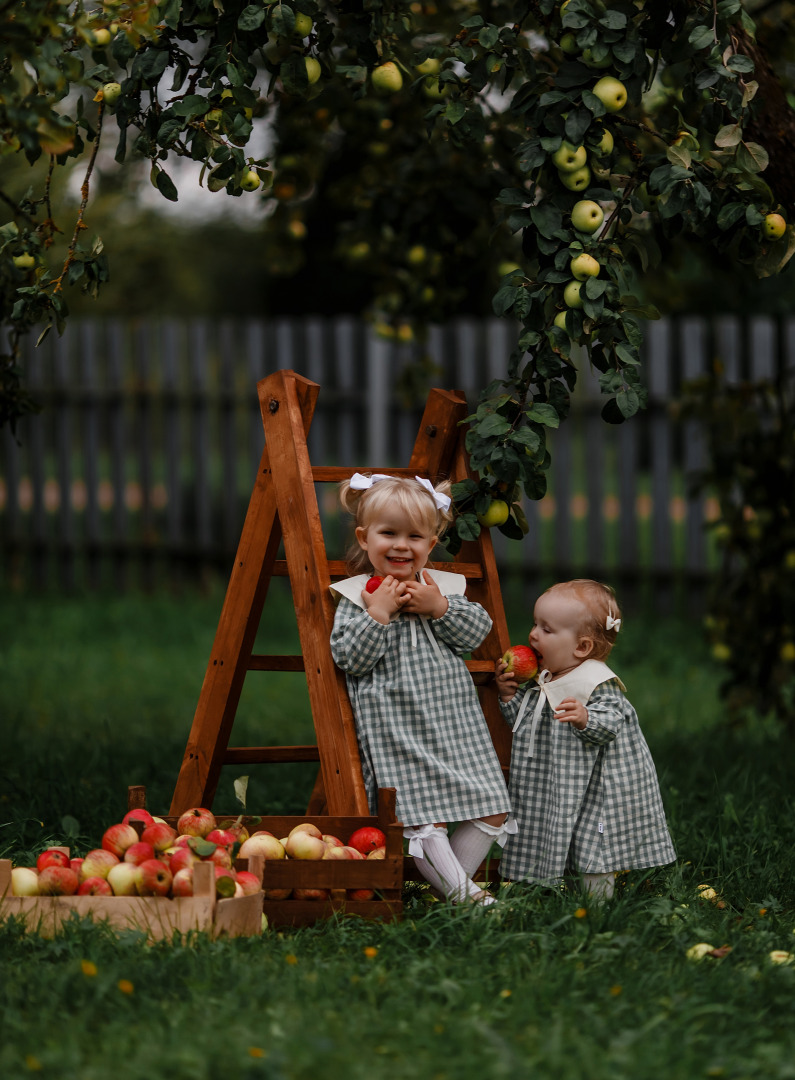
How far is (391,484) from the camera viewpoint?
9.93 ft

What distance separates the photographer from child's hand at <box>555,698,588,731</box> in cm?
287

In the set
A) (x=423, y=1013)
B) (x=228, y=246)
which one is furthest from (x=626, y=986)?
(x=228, y=246)

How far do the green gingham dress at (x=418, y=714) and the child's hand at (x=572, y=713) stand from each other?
0.21 m

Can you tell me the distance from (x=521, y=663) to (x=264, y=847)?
0.78 meters

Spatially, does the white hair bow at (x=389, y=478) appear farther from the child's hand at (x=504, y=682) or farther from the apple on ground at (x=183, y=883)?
the apple on ground at (x=183, y=883)

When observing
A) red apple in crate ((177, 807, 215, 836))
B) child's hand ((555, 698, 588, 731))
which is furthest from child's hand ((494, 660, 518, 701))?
red apple in crate ((177, 807, 215, 836))

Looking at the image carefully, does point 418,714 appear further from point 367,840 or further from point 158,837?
point 158,837

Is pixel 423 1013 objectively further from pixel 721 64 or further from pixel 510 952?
pixel 721 64

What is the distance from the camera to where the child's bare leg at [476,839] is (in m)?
2.97

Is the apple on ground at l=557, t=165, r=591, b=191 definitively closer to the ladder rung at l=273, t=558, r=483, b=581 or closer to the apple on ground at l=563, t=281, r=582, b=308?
the apple on ground at l=563, t=281, r=582, b=308

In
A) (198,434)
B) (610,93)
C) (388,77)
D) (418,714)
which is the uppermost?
(388,77)

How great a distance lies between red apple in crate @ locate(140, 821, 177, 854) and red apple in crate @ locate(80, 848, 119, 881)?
9 cm

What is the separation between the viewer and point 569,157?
2771 millimetres

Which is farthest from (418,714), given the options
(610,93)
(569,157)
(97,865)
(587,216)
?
(610,93)
